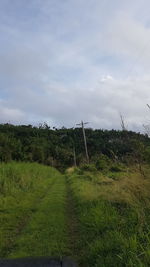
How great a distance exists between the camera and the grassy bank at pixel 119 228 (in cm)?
530

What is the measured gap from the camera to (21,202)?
1331 centimetres

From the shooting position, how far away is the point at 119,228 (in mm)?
7070

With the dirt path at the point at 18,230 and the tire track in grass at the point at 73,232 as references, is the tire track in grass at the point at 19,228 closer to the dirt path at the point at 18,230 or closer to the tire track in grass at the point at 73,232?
the dirt path at the point at 18,230

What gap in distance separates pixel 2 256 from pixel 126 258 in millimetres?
2367

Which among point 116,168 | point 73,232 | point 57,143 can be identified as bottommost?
point 73,232

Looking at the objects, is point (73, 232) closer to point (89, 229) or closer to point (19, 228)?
point (89, 229)

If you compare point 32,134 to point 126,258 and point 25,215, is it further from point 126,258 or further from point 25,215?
point 126,258

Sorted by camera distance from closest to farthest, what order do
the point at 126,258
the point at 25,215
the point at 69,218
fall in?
1. the point at 126,258
2. the point at 69,218
3. the point at 25,215

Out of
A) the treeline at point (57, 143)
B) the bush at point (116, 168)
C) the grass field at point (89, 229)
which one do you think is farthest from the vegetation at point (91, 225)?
the treeline at point (57, 143)

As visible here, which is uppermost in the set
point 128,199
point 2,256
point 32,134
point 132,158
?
point 32,134

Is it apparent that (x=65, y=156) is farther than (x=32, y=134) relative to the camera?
No

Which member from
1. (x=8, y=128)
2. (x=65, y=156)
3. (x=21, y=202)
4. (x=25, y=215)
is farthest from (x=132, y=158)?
(x=8, y=128)

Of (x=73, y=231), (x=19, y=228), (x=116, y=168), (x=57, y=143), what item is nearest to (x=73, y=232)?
(x=73, y=231)

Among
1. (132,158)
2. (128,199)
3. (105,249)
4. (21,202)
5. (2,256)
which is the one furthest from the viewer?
(21,202)
